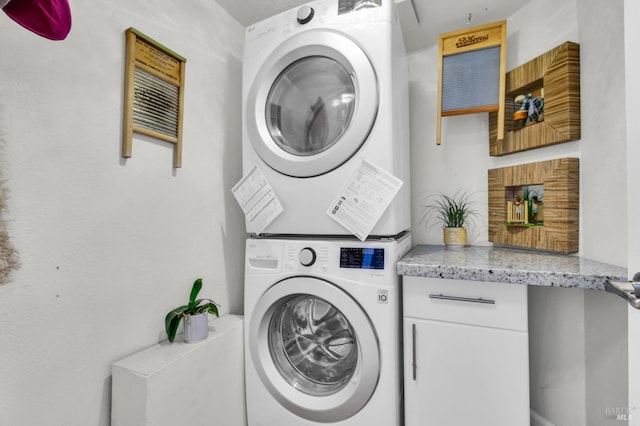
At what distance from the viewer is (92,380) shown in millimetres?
1004

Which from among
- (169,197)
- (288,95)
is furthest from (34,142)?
(288,95)

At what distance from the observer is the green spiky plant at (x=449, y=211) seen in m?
1.82

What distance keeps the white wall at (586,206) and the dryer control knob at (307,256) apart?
1.15 metres

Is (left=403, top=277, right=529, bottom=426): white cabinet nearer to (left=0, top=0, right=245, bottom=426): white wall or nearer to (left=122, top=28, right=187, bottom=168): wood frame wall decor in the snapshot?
(left=0, top=0, right=245, bottom=426): white wall

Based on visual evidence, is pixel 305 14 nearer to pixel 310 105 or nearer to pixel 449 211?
pixel 310 105

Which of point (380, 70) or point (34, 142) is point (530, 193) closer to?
point (380, 70)

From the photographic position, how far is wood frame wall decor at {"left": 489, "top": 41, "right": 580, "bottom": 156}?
1.31 metres

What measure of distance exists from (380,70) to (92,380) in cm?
155

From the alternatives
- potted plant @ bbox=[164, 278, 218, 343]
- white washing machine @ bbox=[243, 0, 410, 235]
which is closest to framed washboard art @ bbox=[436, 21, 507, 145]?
white washing machine @ bbox=[243, 0, 410, 235]

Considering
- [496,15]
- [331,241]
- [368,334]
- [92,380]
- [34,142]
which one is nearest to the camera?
[34,142]

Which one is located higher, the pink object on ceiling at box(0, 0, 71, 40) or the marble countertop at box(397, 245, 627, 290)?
the pink object on ceiling at box(0, 0, 71, 40)

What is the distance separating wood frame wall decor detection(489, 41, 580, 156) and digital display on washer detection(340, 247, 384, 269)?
976 mm

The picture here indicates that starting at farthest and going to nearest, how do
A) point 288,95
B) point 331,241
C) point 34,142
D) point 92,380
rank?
point 288,95 → point 331,241 → point 92,380 → point 34,142

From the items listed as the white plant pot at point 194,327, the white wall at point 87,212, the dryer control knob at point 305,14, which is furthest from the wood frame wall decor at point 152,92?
the white plant pot at point 194,327
